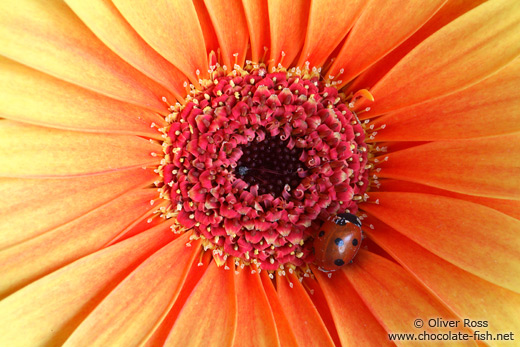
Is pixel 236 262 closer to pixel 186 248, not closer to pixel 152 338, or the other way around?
pixel 186 248

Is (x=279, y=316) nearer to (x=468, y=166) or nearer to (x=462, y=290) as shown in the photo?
(x=462, y=290)

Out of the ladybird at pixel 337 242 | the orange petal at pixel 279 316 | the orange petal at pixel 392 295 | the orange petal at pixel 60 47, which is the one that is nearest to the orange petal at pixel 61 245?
the orange petal at pixel 60 47

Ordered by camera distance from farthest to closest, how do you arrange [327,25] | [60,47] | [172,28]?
[327,25], [172,28], [60,47]

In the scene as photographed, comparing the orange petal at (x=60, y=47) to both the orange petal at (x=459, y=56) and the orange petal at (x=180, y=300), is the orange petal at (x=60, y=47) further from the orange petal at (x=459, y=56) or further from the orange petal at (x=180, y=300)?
the orange petal at (x=459, y=56)

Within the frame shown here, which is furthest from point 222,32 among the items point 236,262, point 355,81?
point 236,262

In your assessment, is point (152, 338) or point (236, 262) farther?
point (236, 262)

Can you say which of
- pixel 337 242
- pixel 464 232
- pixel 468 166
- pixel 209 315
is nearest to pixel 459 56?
pixel 468 166
